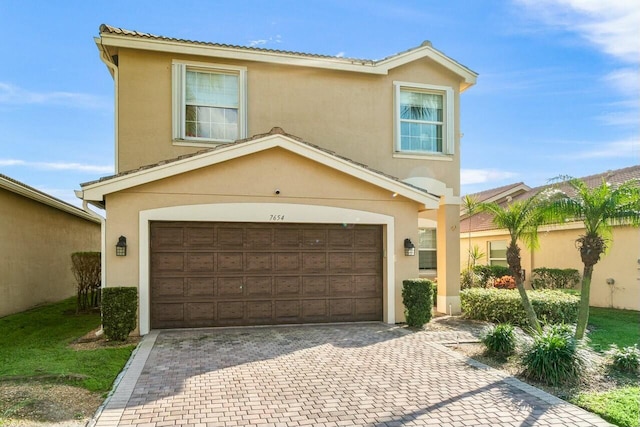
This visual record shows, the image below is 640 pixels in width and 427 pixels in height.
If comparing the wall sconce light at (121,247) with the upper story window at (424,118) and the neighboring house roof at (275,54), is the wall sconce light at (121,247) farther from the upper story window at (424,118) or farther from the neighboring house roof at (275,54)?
the upper story window at (424,118)

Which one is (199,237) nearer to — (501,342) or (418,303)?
(418,303)

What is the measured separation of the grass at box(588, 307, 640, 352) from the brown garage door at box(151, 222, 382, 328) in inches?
215

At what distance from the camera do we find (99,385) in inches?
280

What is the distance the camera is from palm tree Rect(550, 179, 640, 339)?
9.11 metres

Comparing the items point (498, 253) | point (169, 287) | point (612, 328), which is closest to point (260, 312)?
point (169, 287)

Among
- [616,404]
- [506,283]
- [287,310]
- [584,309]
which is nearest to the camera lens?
[616,404]

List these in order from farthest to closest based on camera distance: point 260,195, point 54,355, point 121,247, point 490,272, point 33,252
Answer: point 490,272 < point 33,252 < point 260,195 < point 121,247 < point 54,355

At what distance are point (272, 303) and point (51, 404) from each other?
6.44 meters

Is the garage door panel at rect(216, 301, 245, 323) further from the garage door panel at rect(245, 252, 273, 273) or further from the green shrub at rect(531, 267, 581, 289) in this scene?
the green shrub at rect(531, 267, 581, 289)

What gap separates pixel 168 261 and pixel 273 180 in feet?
11.2

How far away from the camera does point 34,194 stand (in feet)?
50.7

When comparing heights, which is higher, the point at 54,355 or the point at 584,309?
the point at 584,309

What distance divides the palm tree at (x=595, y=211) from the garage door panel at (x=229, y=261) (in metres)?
7.59

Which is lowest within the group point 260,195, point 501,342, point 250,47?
point 501,342
